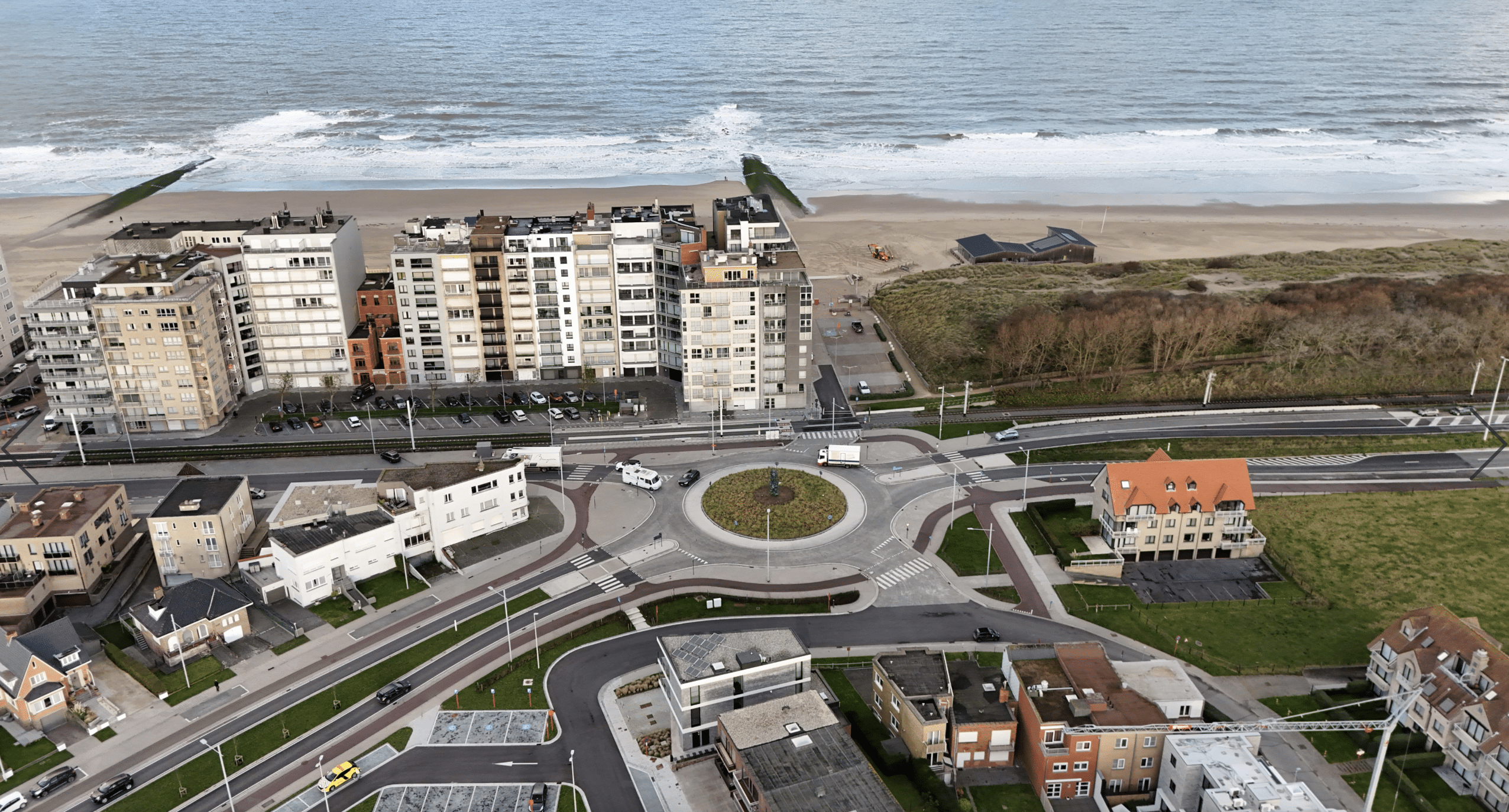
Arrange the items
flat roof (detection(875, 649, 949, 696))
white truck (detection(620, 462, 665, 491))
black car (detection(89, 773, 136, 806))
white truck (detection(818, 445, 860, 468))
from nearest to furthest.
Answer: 1. black car (detection(89, 773, 136, 806))
2. flat roof (detection(875, 649, 949, 696))
3. white truck (detection(620, 462, 665, 491))
4. white truck (detection(818, 445, 860, 468))

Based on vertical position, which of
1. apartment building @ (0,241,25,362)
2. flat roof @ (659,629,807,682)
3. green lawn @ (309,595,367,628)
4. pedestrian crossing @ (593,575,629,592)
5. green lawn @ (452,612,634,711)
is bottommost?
green lawn @ (452,612,634,711)

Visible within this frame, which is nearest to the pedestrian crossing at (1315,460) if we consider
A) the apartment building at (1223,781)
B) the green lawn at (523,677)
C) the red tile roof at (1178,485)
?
the red tile roof at (1178,485)

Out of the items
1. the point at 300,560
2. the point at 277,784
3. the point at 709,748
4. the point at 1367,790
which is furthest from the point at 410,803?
the point at 1367,790

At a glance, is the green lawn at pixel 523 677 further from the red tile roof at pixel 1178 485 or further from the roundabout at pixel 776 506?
the red tile roof at pixel 1178 485

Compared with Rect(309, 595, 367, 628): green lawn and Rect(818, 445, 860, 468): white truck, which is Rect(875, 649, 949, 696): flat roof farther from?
Rect(309, 595, 367, 628): green lawn

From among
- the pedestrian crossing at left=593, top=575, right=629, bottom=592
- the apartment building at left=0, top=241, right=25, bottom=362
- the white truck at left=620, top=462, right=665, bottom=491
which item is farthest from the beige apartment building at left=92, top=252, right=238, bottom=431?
the pedestrian crossing at left=593, top=575, right=629, bottom=592

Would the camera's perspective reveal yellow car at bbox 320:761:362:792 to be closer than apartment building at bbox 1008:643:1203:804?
No

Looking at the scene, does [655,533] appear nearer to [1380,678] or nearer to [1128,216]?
[1380,678]
